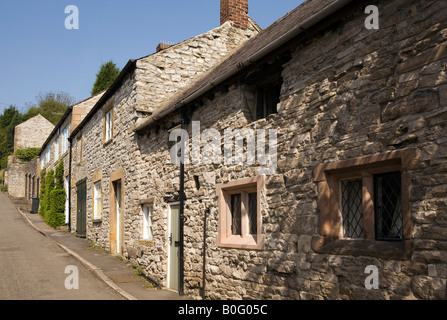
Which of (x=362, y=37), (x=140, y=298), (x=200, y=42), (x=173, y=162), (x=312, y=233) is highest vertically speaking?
(x=200, y=42)

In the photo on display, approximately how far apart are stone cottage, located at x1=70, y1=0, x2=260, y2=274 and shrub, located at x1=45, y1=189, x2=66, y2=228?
5.68m

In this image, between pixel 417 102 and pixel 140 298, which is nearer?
pixel 417 102

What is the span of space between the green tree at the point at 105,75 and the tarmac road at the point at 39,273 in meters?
28.5

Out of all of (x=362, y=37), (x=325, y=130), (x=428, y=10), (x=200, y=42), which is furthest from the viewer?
(x=200, y=42)

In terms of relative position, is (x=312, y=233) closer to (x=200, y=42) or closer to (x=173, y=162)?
(x=173, y=162)

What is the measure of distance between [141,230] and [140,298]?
3495 millimetres

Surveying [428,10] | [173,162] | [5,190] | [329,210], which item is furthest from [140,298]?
[5,190]

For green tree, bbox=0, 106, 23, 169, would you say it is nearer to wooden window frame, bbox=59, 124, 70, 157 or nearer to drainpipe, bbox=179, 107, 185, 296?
wooden window frame, bbox=59, 124, 70, 157

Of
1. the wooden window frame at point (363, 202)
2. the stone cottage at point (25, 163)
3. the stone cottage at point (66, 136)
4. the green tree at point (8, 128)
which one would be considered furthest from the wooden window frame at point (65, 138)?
the green tree at point (8, 128)

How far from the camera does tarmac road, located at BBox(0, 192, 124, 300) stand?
9484 mm

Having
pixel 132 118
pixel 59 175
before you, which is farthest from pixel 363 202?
pixel 59 175

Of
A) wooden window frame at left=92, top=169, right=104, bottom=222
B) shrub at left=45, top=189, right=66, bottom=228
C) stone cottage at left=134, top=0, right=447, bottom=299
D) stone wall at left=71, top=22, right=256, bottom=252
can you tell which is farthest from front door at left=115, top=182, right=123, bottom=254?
shrub at left=45, top=189, right=66, bottom=228

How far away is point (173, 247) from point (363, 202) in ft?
20.3

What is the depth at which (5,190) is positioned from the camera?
45094 millimetres
